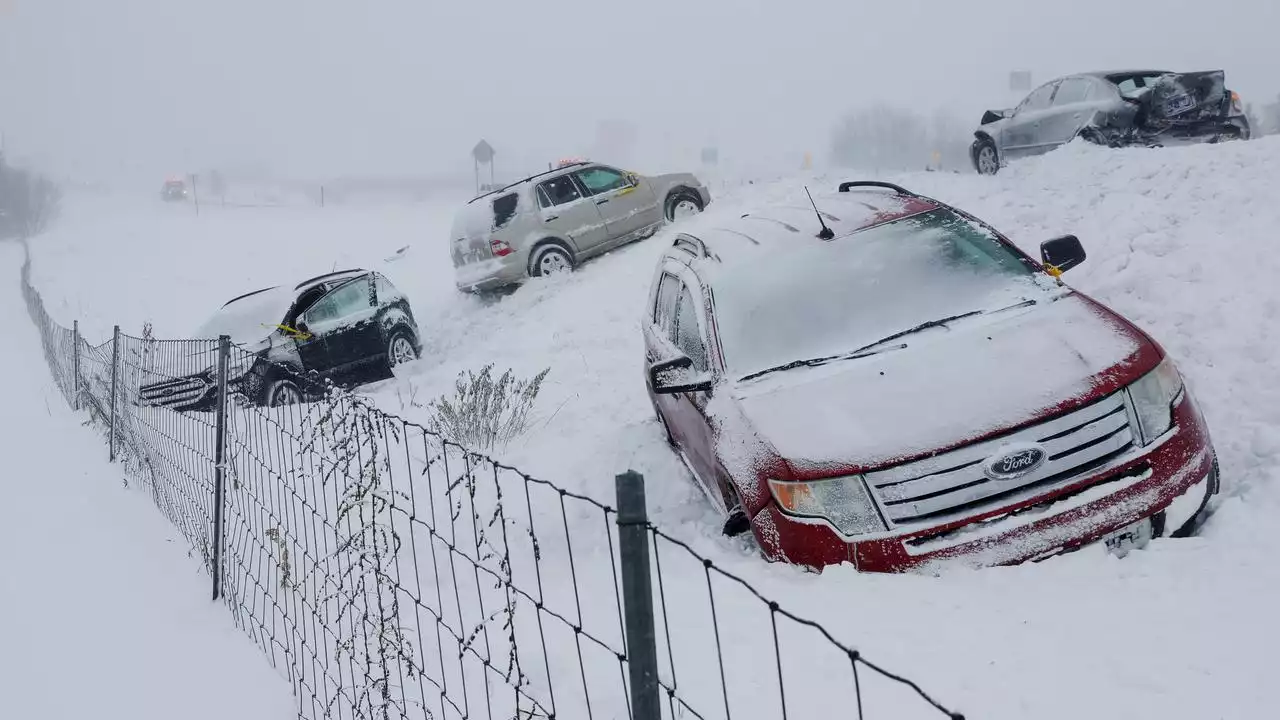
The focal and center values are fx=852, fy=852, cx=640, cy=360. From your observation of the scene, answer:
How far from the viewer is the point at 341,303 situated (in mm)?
11297

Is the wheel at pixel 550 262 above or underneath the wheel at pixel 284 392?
above

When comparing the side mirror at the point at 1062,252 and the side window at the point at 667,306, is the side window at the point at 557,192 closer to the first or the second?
the side window at the point at 667,306

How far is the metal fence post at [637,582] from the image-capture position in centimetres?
166

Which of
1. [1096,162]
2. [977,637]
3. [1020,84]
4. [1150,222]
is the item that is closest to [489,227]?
[1096,162]

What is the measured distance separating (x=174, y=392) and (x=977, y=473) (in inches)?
256

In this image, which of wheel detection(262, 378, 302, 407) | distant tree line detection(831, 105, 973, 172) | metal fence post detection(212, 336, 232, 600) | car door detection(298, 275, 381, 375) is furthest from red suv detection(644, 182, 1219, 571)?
distant tree line detection(831, 105, 973, 172)

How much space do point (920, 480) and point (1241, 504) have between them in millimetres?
1583

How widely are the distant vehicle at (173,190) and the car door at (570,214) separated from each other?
55773mm

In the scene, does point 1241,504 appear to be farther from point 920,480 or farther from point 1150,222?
point 1150,222

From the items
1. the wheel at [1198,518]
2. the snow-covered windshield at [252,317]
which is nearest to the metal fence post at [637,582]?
the wheel at [1198,518]

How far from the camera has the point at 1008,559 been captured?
3352 millimetres

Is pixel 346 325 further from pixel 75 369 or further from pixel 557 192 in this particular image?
pixel 557 192

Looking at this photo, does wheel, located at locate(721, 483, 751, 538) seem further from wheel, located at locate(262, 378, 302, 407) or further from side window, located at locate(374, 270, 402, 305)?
side window, located at locate(374, 270, 402, 305)

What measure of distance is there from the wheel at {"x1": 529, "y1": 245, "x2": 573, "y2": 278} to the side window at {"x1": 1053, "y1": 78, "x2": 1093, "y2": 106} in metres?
7.60
